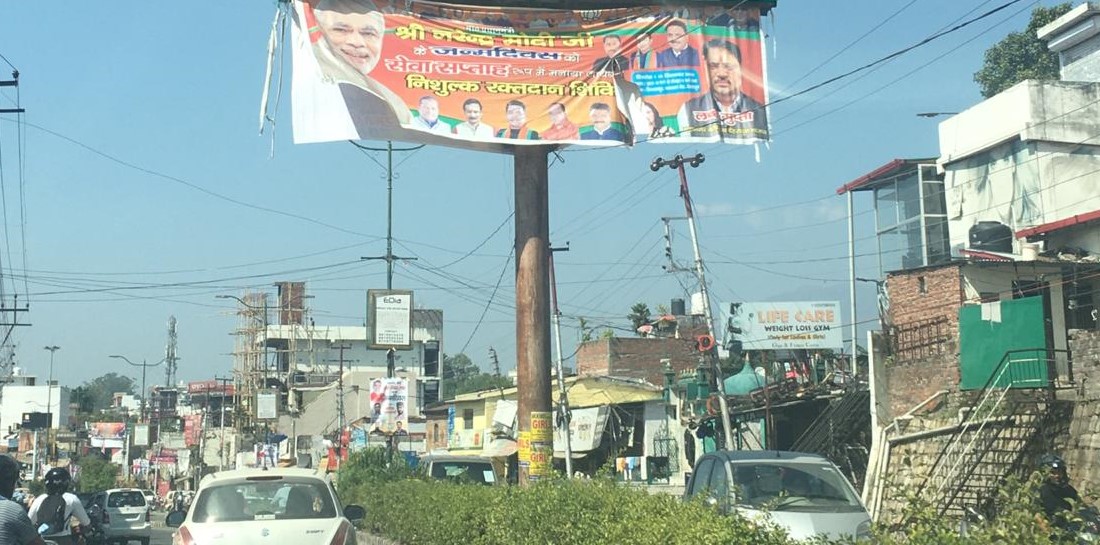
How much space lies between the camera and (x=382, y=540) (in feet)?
58.8

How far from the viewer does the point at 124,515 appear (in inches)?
1308

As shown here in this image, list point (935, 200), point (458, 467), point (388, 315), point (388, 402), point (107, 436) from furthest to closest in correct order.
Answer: point (107, 436)
point (388, 402)
point (388, 315)
point (935, 200)
point (458, 467)

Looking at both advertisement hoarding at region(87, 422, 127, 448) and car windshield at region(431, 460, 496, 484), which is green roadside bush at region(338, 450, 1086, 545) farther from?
advertisement hoarding at region(87, 422, 127, 448)

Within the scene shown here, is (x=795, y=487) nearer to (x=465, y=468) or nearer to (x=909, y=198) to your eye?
(x=465, y=468)

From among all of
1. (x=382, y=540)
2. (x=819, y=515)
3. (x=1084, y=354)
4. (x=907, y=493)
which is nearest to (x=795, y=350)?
(x=1084, y=354)

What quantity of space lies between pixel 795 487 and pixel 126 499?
28.2 meters

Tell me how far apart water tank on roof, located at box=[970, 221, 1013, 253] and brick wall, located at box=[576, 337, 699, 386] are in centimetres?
2404

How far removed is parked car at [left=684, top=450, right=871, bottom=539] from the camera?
467 inches

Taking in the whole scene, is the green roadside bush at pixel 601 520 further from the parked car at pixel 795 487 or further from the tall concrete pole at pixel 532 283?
the parked car at pixel 795 487

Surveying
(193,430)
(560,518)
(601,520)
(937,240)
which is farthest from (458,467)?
(193,430)

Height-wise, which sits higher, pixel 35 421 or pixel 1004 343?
pixel 1004 343

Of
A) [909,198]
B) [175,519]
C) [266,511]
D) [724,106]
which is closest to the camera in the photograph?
[266,511]

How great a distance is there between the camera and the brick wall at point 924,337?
2578 cm

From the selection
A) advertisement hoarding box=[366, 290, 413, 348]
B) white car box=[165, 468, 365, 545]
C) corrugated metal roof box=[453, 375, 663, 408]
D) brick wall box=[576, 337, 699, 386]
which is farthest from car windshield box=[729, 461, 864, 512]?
brick wall box=[576, 337, 699, 386]
